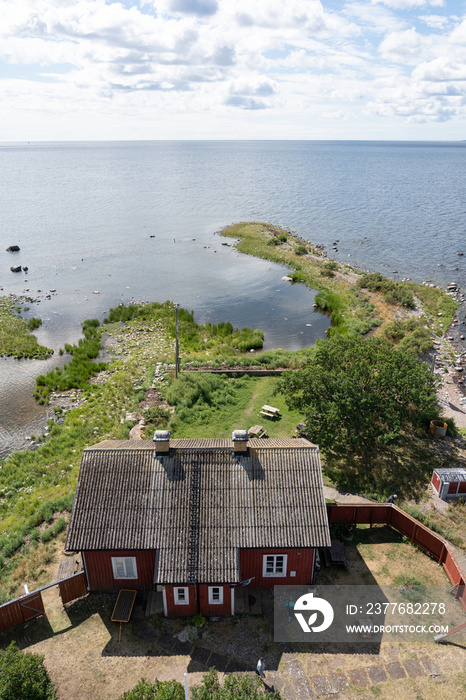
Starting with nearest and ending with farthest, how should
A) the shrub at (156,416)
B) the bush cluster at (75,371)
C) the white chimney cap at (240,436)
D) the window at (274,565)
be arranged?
the window at (274,565) → the white chimney cap at (240,436) → the shrub at (156,416) → the bush cluster at (75,371)

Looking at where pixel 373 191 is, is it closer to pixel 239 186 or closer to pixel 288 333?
pixel 239 186

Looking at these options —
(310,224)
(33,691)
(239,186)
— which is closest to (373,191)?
(239,186)

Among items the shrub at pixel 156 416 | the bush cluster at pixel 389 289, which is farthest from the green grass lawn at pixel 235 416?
the bush cluster at pixel 389 289

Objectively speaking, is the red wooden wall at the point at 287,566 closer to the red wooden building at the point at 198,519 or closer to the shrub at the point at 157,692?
the red wooden building at the point at 198,519

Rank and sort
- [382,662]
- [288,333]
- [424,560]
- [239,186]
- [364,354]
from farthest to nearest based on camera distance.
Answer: [239,186], [288,333], [364,354], [424,560], [382,662]

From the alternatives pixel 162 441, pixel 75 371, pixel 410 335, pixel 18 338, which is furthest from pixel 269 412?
pixel 18 338

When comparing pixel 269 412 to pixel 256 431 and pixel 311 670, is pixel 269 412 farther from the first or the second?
pixel 311 670
